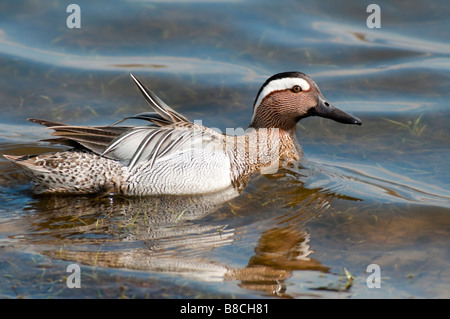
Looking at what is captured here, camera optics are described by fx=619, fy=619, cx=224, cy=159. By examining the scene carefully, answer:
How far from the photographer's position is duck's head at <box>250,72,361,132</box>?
702 cm

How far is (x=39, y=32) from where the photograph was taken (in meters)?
10.4

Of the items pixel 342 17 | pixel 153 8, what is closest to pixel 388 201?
pixel 342 17

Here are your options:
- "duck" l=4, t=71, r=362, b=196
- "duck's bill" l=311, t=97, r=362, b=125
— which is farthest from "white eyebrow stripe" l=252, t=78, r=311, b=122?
"duck" l=4, t=71, r=362, b=196

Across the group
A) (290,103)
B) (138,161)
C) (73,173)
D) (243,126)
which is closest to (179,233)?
(138,161)

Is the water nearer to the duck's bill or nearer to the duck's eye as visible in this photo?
the duck's bill

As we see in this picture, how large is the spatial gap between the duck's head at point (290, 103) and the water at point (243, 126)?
2.08 ft

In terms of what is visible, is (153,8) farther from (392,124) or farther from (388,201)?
(388,201)

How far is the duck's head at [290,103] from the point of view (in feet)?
23.0

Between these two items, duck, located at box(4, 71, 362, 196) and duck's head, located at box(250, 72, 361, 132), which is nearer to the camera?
duck, located at box(4, 71, 362, 196)

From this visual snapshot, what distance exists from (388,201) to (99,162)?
9.97 ft

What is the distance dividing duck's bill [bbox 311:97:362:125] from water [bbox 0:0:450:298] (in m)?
0.64

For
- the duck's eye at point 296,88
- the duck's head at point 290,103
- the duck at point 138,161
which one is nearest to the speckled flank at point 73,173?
the duck at point 138,161

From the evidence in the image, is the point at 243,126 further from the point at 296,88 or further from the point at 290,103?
the point at 296,88

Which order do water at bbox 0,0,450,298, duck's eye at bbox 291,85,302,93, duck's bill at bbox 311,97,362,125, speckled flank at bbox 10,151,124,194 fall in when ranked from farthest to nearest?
duck's eye at bbox 291,85,302,93
duck's bill at bbox 311,97,362,125
speckled flank at bbox 10,151,124,194
water at bbox 0,0,450,298
